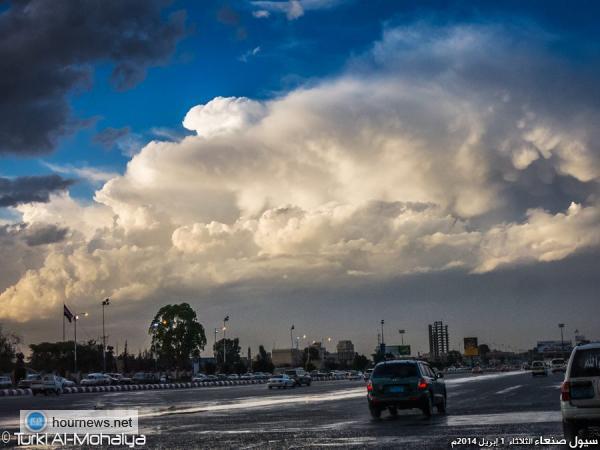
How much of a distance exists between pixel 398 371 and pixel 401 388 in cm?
53

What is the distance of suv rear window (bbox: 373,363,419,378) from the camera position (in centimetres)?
2254

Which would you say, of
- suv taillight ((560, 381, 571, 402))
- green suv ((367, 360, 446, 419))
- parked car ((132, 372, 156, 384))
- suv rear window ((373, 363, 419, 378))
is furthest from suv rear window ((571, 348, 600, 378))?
parked car ((132, 372, 156, 384))

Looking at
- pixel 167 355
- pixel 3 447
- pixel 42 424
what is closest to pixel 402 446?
pixel 3 447

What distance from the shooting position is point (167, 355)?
123 m

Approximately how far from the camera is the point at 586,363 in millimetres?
12453

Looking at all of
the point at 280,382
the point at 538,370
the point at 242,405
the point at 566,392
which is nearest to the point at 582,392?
the point at 566,392

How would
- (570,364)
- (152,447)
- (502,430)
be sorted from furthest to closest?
(502,430) < (152,447) < (570,364)

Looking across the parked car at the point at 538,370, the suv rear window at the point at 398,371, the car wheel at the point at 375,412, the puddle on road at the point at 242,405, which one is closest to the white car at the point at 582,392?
the suv rear window at the point at 398,371

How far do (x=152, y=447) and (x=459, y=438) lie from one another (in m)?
6.01

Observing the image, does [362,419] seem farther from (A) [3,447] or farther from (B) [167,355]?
(B) [167,355]

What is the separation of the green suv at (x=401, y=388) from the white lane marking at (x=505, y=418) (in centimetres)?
105

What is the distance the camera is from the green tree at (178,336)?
398 feet

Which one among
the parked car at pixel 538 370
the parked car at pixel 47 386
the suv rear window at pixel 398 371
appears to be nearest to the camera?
the suv rear window at pixel 398 371

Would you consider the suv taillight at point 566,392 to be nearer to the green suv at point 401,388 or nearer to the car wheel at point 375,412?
the green suv at point 401,388
